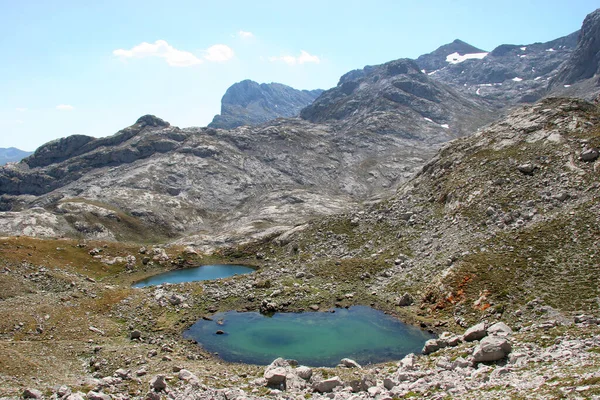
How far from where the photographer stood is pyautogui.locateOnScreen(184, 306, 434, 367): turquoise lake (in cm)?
4297

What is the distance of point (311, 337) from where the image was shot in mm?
47938

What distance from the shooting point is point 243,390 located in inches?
1102

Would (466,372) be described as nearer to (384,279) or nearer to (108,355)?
(108,355)

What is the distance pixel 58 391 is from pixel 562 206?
59722 mm

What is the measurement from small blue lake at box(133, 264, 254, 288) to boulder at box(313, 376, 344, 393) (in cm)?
6237

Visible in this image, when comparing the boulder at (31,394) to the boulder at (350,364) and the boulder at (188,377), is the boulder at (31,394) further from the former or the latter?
the boulder at (350,364)

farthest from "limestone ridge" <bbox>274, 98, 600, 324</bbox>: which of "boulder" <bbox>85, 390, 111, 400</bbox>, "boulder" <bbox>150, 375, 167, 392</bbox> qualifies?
"boulder" <bbox>85, 390, 111, 400</bbox>

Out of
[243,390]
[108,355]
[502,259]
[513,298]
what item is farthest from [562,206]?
[108,355]

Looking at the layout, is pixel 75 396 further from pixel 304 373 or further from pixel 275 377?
pixel 304 373

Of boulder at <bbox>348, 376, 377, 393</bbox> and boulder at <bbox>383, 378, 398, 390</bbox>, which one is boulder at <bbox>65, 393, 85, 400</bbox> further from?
boulder at <bbox>383, 378, 398, 390</bbox>

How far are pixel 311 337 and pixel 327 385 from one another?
20195 millimetres

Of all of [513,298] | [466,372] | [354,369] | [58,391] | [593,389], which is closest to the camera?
[593,389]

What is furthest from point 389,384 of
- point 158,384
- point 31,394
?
point 31,394

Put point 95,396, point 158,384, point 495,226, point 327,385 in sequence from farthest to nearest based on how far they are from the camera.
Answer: point 495,226 < point 327,385 < point 158,384 < point 95,396
